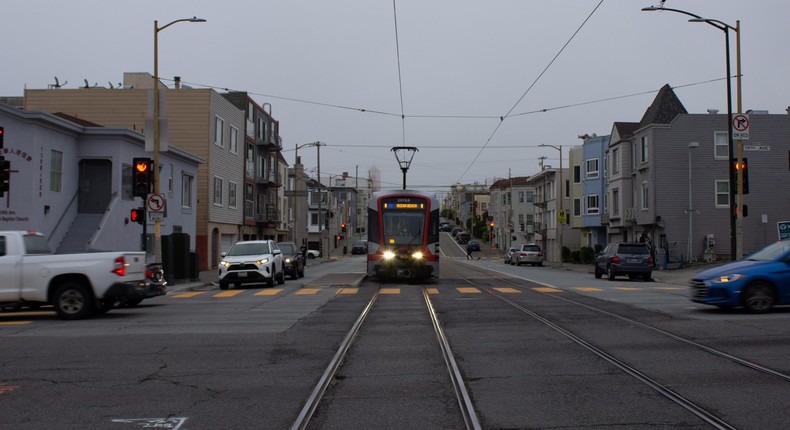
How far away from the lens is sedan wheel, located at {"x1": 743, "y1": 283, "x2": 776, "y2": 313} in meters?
14.7

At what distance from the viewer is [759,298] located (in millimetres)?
14734

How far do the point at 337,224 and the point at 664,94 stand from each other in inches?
2972

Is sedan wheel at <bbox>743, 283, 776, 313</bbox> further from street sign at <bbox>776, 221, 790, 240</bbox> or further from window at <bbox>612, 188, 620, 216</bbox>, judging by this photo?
window at <bbox>612, 188, 620, 216</bbox>

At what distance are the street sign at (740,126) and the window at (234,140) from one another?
32.9 m

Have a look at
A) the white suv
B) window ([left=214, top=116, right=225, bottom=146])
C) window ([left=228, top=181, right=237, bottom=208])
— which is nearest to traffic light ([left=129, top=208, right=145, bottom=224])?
the white suv

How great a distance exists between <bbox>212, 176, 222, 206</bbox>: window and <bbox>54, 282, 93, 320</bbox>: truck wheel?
30.5 metres

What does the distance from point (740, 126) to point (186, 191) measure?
90.9 feet

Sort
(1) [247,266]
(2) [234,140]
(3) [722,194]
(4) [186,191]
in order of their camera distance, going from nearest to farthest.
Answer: (1) [247,266], (4) [186,191], (3) [722,194], (2) [234,140]

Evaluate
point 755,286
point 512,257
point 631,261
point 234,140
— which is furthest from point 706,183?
point 755,286

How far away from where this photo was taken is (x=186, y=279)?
28.6 metres

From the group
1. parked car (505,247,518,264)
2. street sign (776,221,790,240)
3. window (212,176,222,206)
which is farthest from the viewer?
parked car (505,247,518,264)

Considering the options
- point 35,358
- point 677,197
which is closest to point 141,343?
point 35,358

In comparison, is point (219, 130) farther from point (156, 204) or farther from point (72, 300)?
point (72, 300)

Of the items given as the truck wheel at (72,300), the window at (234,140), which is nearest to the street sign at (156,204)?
the truck wheel at (72,300)
